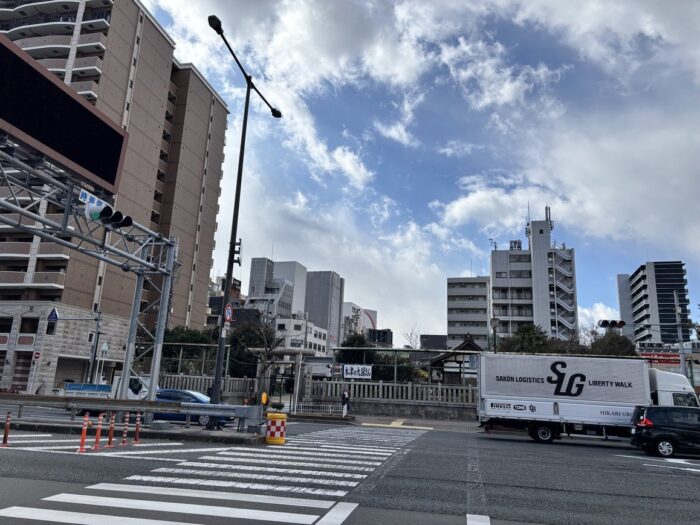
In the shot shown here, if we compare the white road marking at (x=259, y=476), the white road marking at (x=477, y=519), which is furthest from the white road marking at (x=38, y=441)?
the white road marking at (x=477, y=519)

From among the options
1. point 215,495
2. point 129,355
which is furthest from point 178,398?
point 215,495

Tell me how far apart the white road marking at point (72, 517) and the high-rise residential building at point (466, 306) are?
3205 inches

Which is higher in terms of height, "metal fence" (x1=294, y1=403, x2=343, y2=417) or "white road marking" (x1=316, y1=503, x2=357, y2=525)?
"white road marking" (x1=316, y1=503, x2=357, y2=525)

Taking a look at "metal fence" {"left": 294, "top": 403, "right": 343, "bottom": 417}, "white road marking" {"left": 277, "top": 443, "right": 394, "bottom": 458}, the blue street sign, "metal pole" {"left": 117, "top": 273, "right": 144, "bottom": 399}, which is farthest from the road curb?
the blue street sign

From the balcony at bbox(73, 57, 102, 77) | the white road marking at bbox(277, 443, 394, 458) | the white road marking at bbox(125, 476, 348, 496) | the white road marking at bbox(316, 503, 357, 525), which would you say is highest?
the balcony at bbox(73, 57, 102, 77)

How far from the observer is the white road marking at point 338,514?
6156mm

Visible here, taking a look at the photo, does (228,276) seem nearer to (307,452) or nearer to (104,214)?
(104,214)

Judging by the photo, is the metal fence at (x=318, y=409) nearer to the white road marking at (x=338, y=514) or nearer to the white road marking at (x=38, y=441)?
the white road marking at (x=38, y=441)

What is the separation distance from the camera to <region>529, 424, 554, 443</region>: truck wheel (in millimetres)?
19922

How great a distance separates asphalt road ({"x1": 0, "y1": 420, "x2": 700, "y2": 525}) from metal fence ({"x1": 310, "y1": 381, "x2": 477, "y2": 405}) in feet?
51.7

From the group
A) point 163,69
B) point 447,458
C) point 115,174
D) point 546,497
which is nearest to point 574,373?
point 447,458

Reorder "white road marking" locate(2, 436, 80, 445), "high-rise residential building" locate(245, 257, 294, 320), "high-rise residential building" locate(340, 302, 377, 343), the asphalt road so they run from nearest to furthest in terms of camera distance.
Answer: the asphalt road, "white road marking" locate(2, 436, 80, 445), "high-rise residential building" locate(245, 257, 294, 320), "high-rise residential building" locate(340, 302, 377, 343)

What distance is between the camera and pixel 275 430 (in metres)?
14.3

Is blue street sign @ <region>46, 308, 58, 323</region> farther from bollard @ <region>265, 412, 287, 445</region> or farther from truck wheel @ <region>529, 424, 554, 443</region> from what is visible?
truck wheel @ <region>529, 424, 554, 443</region>
